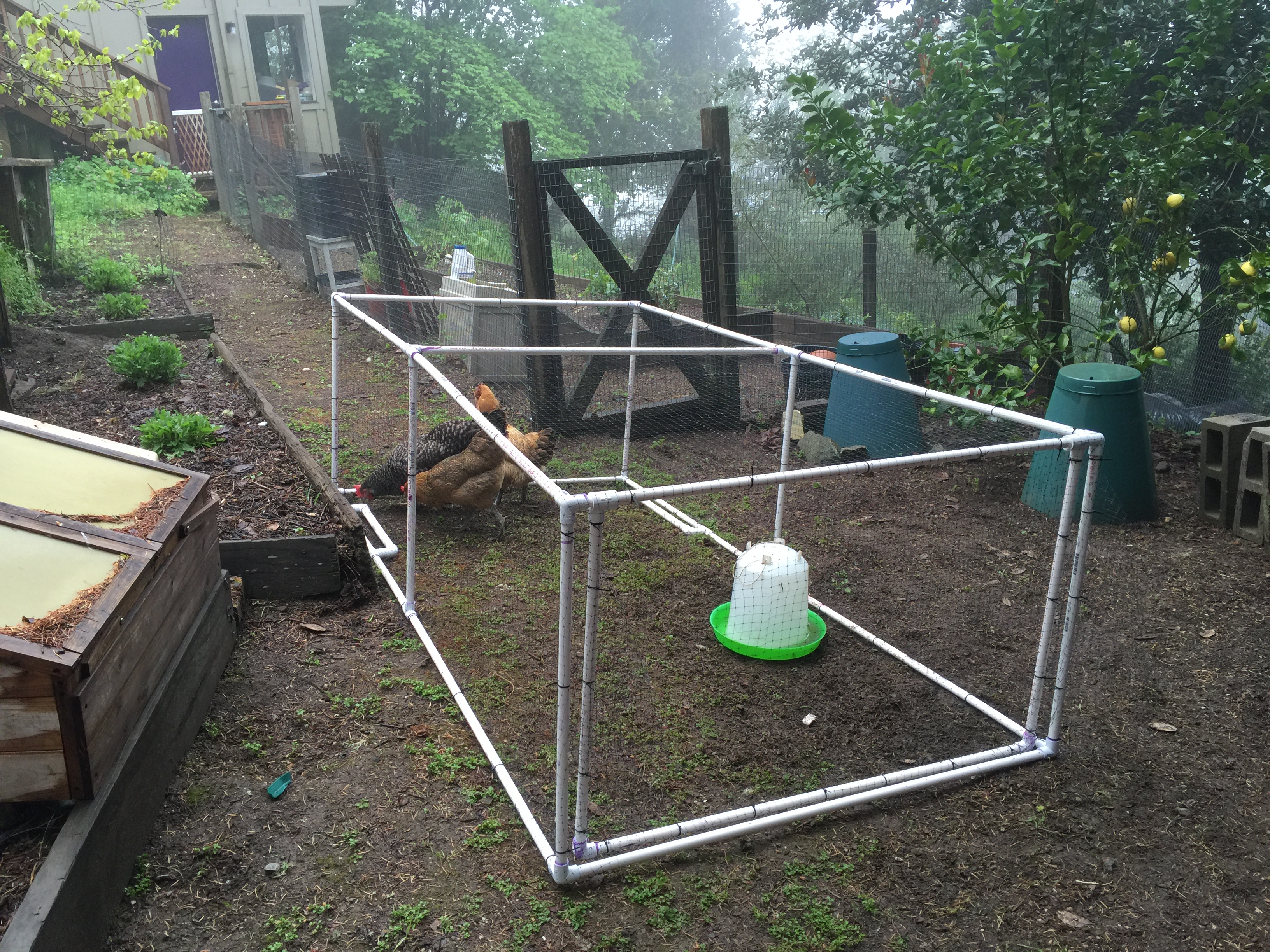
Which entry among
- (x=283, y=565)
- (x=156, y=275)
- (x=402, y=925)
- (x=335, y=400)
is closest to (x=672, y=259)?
(x=335, y=400)

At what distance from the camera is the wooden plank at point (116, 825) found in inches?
78.9

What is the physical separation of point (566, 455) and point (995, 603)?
3.08 metres

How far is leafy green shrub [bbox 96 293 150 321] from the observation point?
8.14 metres

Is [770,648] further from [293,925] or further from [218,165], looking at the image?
[218,165]

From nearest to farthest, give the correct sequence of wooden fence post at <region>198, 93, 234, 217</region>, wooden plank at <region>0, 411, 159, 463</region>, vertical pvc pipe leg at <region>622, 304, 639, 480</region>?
wooden plank at <region>0, 411, 159, 463</region>
vertical pvc pipe leg at <region>622, 304, 639, 480</region>
wooden fence post at <region>198, 93, 234, 217</region>

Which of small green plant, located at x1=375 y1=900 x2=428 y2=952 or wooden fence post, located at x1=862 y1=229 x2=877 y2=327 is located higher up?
→ wooden fence post, located at x1=862 y1=229 x2=877 y2=327

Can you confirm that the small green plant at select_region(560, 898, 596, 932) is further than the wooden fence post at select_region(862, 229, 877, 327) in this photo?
No

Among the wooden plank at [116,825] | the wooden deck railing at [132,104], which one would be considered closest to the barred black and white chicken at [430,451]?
the wooden plank at [116,825]

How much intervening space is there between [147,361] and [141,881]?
4.57 m

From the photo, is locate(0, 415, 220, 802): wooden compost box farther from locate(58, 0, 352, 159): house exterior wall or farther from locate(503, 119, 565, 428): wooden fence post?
locate(58, 0, 352, 159): house exterior wall

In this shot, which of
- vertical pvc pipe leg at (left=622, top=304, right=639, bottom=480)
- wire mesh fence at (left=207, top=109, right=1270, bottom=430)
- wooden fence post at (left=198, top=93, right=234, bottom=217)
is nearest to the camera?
vertical pvc pipe leg at (left=622, top=304, right=639, bottom=480)

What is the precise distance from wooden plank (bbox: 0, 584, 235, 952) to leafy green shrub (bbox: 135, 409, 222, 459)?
1.91 meters

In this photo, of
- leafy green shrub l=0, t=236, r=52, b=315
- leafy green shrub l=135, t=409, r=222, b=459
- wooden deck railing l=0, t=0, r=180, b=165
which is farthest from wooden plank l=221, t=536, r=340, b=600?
wooden deck railing l=0, t=0, r=180, b=165

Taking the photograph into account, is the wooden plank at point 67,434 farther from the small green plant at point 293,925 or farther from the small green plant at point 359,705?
the small green plant at point 293,925
